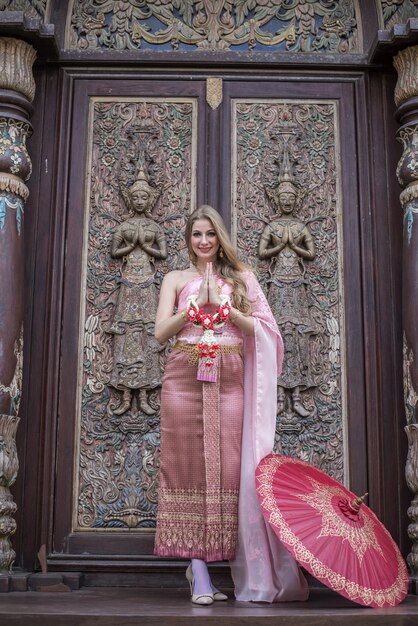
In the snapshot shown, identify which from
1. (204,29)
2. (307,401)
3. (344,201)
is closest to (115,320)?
(307,401)

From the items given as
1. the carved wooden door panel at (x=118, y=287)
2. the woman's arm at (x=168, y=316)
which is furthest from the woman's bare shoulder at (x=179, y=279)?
the carved wooden door panel at (x=118, y=287)

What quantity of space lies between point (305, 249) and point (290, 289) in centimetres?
28

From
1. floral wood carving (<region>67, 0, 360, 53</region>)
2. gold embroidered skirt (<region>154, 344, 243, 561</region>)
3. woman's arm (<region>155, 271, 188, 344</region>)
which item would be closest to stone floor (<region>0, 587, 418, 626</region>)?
gold embroidered skirt (<region>154, 344, 243, 561</region>)

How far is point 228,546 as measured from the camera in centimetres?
423

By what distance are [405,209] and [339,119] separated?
0.86 metres

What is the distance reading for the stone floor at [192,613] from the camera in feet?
12.1

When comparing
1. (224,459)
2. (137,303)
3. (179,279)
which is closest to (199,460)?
(224,459)

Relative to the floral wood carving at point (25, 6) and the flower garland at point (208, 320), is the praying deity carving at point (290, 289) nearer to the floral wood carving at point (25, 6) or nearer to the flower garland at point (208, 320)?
the flower garland at point (208, 320)

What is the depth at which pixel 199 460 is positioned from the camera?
4305 millimetres

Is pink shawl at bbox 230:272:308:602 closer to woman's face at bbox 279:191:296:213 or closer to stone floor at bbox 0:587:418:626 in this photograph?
stone floor at bbox 0:587:418:626

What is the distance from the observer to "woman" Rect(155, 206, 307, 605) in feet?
13.9

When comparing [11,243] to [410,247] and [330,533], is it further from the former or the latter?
[330,533]

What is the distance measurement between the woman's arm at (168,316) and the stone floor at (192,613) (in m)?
1.27

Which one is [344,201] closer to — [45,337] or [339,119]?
[339,119]
